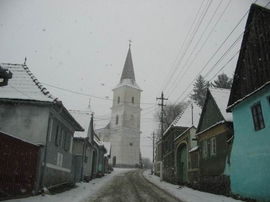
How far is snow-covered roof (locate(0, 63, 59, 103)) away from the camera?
13.1 m

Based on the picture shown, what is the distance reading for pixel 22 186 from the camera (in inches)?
422

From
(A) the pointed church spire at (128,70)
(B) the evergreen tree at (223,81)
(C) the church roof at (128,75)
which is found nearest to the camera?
(B) the evergreen tree at (223,81)

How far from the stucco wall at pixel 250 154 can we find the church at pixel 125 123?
2317 inches

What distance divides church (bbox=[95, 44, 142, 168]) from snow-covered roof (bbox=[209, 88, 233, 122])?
55.0m

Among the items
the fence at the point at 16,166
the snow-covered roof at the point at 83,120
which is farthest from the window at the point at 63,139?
the snow-covered roof at the point at 83,120

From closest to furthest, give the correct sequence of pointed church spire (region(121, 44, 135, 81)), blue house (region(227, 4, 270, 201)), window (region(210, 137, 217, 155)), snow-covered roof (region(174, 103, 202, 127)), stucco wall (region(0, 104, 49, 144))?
blue house (region(227, 4, 270, 201)) < stucco wall (region(0, 104, 49, 144)) < window (region(210, 137, 217, 155)) < snow-covered roof (region(174, 103, 202, 127)) < pointed church spire (region(121, 44, 135, 81))

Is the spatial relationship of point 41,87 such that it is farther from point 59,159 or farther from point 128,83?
point 128,83

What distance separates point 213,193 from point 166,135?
62.7 feet

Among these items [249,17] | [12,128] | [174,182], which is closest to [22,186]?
[12,128]

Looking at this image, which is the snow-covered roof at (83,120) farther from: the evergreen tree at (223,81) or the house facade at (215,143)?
the evergreen tree at (223,81)

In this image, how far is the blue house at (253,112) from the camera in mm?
11547

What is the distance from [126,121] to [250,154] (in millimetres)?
63725

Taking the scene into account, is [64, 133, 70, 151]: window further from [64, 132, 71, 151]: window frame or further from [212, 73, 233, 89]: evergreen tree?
[212, 73, 233, 89]: evergreen tree

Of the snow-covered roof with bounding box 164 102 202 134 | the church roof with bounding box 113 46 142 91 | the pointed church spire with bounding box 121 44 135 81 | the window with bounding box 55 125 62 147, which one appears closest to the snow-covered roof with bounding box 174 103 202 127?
the snow-covered roof with bounding box 164 102 202 134
